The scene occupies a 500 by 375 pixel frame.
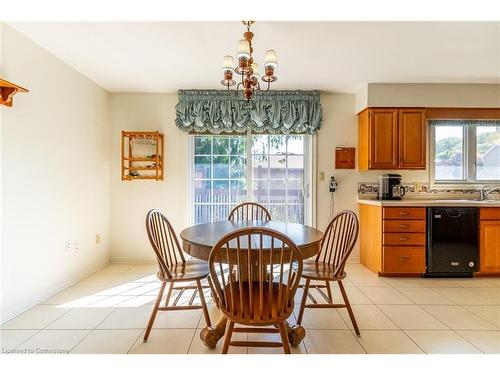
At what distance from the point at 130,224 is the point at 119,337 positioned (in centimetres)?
197

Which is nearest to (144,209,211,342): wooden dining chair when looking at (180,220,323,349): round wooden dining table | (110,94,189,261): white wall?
(180,220,323,349): round wooden dining table

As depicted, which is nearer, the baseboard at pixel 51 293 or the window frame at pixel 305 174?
the baseboard at pixel 51 293

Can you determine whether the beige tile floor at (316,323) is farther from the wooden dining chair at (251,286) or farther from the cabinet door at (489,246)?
the wooden dining chair at (251,286)

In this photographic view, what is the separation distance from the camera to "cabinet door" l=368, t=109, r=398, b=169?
11.1 feet

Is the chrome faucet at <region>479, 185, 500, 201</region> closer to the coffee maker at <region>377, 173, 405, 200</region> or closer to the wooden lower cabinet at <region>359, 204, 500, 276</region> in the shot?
the wooden lower cabinet at <region>359, 204, 500, 276</region>

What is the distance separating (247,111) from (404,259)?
2.59 m

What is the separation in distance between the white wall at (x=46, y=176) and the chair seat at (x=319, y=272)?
7.51ft

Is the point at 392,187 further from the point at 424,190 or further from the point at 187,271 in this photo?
the point at 187,271

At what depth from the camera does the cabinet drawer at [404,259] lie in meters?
3.16

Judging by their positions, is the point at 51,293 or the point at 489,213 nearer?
the point at 51,293

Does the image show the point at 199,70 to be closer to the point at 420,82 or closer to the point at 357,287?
the point at 420,82

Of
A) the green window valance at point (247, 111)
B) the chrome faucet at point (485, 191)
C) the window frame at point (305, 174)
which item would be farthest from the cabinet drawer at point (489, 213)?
the green window valance at point (247, 111)

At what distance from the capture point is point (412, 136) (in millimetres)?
3396

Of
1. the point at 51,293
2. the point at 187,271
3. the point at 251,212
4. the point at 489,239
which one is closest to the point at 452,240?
the point at 489,239
